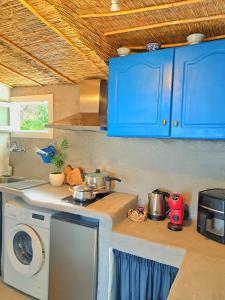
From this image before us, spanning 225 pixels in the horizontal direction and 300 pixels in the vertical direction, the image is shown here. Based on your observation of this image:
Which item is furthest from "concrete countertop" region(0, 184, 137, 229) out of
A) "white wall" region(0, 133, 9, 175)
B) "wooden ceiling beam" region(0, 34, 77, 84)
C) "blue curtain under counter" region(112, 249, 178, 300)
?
"wooden ceiling beam" region(0, 34, 77, 84)

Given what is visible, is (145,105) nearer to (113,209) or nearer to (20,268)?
(113,209)

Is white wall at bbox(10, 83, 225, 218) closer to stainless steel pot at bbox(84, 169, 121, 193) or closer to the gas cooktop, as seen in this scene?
stainless steel pot at bbox(84, 169, 121, 193)

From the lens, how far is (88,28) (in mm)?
1684

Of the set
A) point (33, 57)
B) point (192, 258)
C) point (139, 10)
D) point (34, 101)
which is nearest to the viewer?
point (192, 258)

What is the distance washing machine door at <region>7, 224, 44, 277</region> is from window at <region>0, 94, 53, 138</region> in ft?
3.89

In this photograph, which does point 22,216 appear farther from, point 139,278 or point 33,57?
point 33,57

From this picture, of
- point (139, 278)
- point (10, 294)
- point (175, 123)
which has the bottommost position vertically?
point (10, 294)

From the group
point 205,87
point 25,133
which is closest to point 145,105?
point 205,87

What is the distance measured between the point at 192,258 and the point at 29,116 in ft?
8.57

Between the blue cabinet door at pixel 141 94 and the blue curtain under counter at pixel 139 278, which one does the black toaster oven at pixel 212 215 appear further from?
the blue cabinet door at pixel 141 94

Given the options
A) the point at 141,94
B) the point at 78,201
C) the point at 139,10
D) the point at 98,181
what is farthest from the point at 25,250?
the point at 139,10

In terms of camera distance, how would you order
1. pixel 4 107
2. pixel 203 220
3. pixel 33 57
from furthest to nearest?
pixel 4 107
pixel 33 57
pixel 203 220

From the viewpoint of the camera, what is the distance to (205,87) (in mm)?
1463

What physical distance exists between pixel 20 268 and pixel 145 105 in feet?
6.07
